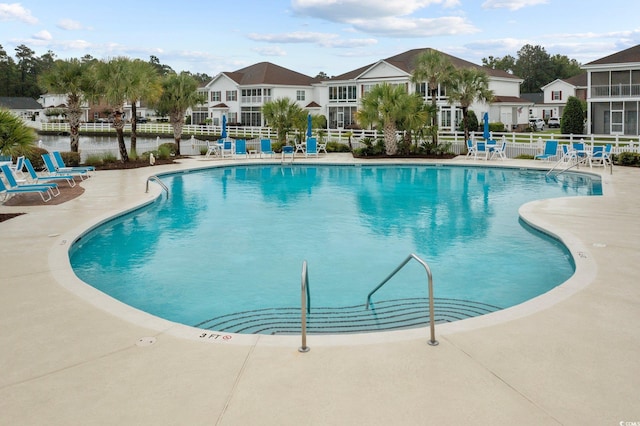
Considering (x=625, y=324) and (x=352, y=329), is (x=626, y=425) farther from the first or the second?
(x=352, y=329)

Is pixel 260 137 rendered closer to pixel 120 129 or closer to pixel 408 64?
pixel 120 129

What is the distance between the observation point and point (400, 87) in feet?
94.8

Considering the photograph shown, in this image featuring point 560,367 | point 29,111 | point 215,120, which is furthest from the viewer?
point 29,111

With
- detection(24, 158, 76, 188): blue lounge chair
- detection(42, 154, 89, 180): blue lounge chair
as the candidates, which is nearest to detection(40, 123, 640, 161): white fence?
detection(42, 154, 89, 180): blue lounge chair

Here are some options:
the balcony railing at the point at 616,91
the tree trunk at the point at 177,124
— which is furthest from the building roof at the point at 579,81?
the tree trunk at the point at 177,124

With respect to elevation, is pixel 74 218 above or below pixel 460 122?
below

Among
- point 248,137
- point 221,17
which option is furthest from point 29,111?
point 221,17

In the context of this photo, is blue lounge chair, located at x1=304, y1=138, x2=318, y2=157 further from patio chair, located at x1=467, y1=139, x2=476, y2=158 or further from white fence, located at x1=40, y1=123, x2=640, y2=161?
patio chair, located at x1=467, y1=139, x2=476, y2=158

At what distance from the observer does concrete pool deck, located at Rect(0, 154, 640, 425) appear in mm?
4191

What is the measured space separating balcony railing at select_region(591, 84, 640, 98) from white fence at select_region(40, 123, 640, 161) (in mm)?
3202

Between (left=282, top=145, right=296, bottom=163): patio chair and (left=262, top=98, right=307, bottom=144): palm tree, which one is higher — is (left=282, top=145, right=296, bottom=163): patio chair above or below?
below

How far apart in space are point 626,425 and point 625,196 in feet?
42.5

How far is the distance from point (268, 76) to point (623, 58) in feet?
109

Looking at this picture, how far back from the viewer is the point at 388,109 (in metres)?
28.6
